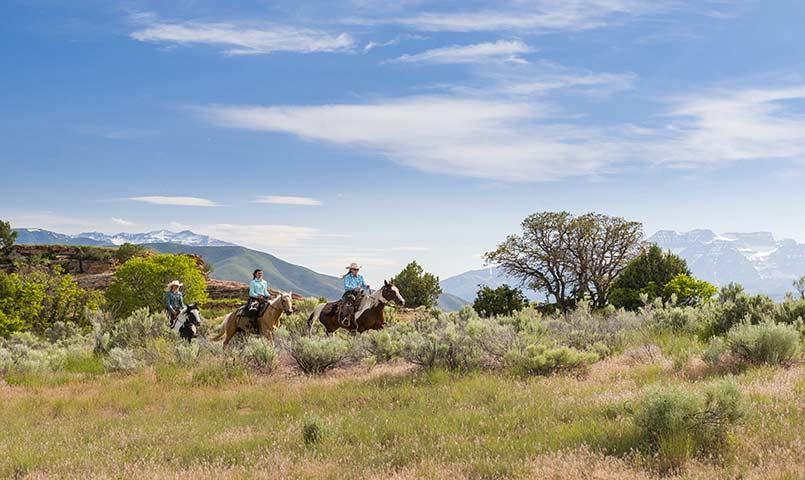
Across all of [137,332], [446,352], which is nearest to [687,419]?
[446,352]

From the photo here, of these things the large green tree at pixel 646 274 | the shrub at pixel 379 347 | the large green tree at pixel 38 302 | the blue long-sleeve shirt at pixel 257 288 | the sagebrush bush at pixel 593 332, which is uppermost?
the large green tree at pixel 646 274

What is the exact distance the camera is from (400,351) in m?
14.3

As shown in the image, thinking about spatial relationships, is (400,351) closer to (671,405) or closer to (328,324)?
(328,324)

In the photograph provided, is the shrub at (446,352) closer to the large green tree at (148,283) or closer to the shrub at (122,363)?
the shrub at (122,363)

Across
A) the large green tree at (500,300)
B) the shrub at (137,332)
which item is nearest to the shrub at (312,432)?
the shrub at (137,332)

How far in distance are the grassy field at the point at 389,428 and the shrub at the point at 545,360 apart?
0.33 m

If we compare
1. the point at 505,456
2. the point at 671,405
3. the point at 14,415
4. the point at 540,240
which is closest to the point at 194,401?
the point at 14,415

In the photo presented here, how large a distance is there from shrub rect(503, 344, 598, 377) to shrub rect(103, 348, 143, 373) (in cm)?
973

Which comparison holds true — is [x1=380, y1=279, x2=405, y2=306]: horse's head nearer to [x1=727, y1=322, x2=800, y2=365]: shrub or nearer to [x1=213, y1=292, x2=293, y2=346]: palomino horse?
[x1=213, y1=292, x2=293, y2=346]: palomino horse

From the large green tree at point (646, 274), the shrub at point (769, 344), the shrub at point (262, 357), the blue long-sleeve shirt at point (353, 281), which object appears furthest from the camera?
the large green tree at point (646, 274)

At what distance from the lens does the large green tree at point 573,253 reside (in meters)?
56.3

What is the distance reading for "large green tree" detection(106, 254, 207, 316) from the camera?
44625 millimetres

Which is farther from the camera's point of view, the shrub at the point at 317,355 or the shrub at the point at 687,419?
the shrub at the point at 317,355

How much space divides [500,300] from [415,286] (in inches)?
374
